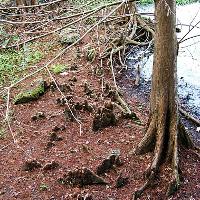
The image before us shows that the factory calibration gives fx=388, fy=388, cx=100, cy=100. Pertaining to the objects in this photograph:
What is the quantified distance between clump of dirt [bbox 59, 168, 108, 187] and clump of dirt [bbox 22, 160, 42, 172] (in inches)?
32.8

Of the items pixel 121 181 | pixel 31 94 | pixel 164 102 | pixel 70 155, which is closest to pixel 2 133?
pixel 31 94

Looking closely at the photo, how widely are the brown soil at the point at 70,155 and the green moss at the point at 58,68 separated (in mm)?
1715

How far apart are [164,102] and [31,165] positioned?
8.72ft

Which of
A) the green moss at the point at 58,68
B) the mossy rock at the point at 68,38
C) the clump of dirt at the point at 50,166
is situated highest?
the mossy rock at the point at 68,38

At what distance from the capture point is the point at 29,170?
7.10m

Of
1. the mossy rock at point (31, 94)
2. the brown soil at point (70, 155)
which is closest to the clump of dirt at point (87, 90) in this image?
the brown soil at point (70, 155)

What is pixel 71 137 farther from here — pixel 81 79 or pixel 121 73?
pixel 121 73

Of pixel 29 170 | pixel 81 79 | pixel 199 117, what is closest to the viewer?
pixel 29 170

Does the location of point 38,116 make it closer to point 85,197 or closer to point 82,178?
point 82,178

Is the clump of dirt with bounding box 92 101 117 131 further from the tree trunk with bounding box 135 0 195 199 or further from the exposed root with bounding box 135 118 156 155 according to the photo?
the tree trunk with bounding box 135 0 195 199

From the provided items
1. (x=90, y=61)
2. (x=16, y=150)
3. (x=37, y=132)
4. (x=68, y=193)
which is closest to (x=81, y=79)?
(x=90, y=61)

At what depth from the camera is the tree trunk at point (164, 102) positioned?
243 inches

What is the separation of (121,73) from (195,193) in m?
6.23

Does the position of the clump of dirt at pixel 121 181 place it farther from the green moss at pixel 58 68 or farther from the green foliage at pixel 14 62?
the green foliage at pixel 14 62
